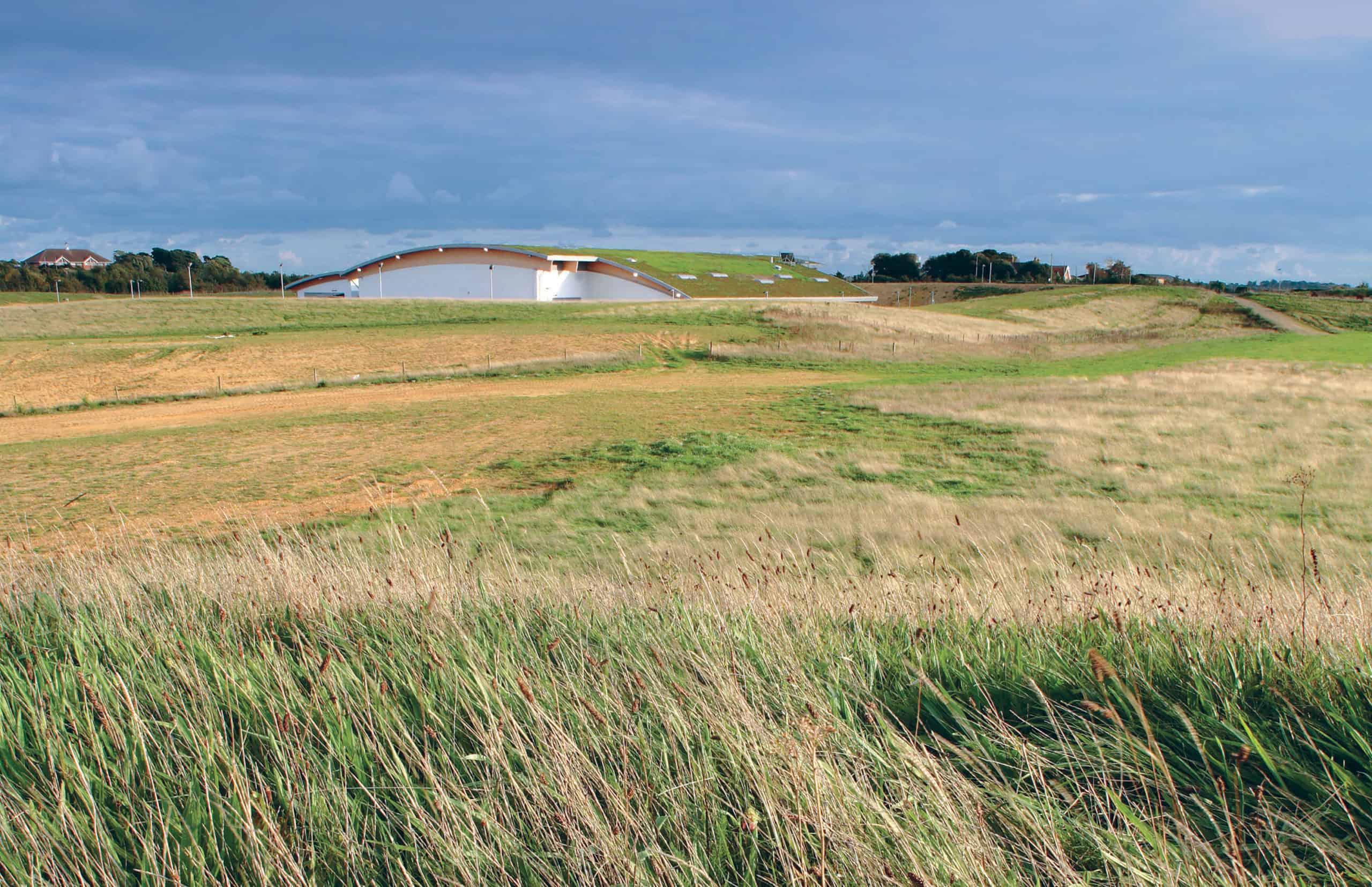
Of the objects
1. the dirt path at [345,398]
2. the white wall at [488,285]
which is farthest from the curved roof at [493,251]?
the dirt path at [345,398]

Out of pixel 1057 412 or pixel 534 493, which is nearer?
pixel 534 493

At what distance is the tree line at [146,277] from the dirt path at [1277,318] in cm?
9181

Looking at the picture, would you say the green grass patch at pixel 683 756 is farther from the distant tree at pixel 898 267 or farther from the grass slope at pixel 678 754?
the distant tree at pixel 898 267

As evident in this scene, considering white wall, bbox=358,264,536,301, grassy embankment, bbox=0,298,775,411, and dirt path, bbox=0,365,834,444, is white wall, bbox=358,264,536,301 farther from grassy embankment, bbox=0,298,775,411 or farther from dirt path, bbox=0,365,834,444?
dirt path, bbox=0,365,834,444

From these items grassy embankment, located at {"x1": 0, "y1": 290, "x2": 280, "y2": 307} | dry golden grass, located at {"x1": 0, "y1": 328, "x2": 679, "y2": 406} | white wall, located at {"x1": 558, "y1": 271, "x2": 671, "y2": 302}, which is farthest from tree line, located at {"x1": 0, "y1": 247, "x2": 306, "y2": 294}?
dry golden grass, located at {"x1": 0, "y1": 328, "x2": 679, "y2": 406}

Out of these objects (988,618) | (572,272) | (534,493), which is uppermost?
(572,272)

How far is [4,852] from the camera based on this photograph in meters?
2.67

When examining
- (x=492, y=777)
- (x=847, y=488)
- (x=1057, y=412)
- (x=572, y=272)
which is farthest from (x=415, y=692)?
(x=572, y=272)

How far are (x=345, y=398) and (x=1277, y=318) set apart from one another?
81654 millimetres

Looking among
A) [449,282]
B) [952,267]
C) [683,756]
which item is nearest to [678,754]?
[683,756]

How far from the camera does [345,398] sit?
3145 cm

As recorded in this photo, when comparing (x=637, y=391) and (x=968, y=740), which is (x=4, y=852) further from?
(x=637, y=391)

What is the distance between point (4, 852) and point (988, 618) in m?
4.38

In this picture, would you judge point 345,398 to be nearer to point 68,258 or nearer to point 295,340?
point 295,340
